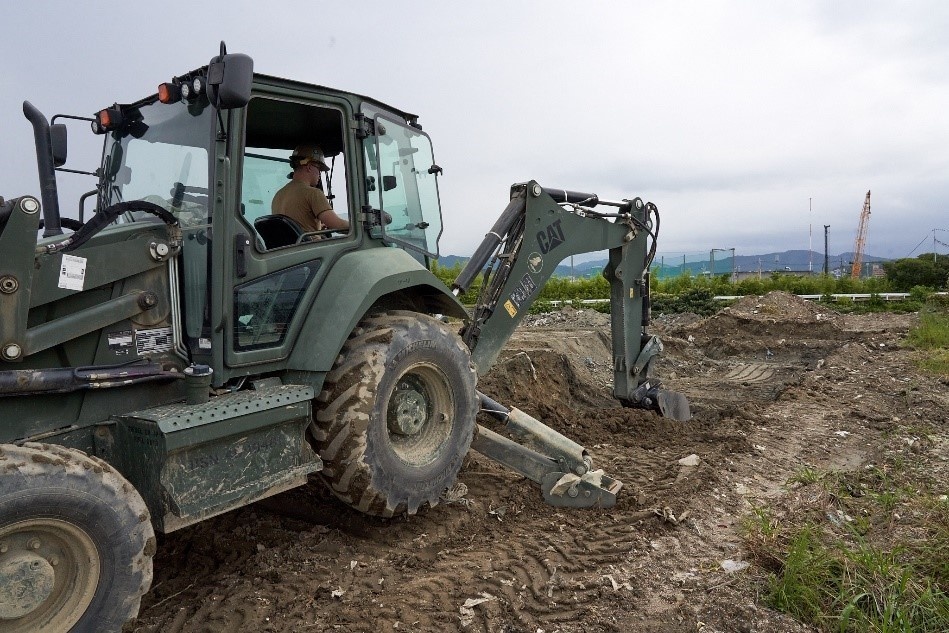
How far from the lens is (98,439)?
325 centimetres

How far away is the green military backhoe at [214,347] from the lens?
2799 millimetres

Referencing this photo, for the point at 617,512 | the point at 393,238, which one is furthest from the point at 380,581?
the point at 393,238

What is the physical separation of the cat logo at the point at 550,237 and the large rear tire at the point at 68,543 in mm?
3855

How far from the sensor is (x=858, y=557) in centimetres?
349

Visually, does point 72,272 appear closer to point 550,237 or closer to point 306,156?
point 306,156

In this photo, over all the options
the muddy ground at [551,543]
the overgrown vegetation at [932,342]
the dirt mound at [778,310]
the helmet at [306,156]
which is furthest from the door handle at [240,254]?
the dirt mound at [778,310]

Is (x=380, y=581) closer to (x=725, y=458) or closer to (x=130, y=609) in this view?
(x=130, y=609)

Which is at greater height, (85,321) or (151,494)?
(85,321)

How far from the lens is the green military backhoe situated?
280 cm

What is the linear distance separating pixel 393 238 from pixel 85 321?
1.92 m

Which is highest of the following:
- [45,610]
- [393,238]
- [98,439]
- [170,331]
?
[393,238]

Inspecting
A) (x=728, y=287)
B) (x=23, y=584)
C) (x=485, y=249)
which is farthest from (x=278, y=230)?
(x=728, y=287)

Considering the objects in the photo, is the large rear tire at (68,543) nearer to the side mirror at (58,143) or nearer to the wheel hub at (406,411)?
the wheel hub at (406,411)

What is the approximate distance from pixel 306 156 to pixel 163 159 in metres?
0.93
